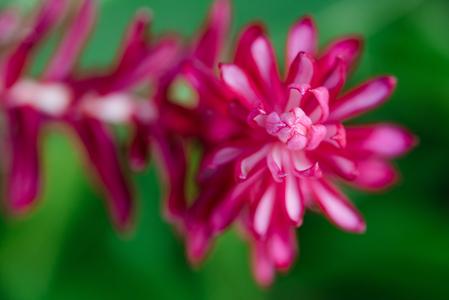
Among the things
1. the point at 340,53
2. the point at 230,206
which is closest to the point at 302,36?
the point at 340,53

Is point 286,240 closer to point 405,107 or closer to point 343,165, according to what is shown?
point 343,165

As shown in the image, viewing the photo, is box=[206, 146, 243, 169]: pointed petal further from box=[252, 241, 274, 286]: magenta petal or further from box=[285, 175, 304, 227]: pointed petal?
box=[252, 241, 274, 286]: magenta petal

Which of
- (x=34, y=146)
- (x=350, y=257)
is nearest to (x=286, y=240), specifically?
(x=34, y=146)

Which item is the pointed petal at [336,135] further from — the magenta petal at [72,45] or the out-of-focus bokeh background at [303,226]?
the out-of-focus bokeh background at [303,226]

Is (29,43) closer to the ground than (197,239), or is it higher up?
higher up

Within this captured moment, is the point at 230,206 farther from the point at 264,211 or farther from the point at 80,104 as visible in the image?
the point at 80,104

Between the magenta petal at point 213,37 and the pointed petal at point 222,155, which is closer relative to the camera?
the pointed petal at point 222,155

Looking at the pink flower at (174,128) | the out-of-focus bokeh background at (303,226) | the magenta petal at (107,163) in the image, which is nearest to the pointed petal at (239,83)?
the pink flower at (174,128)
